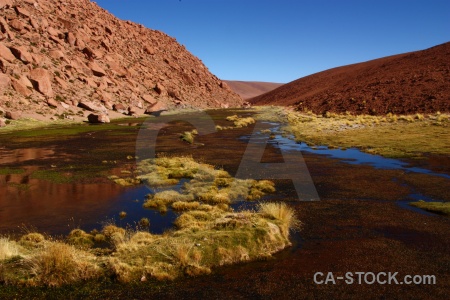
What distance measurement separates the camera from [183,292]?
8172 mm

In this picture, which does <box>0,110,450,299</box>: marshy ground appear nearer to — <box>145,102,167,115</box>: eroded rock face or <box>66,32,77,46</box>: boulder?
<box>145,102,167,115</box>: eroded rock face

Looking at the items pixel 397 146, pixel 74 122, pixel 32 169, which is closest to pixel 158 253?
pixel 32 169

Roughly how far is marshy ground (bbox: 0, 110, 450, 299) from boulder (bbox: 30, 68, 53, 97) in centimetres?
2847

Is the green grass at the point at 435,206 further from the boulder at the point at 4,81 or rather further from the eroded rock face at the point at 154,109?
the eroded rock face at the point at 154,109

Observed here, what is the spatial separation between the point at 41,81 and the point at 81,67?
1827cm

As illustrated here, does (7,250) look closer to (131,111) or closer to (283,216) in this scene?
(283,216)

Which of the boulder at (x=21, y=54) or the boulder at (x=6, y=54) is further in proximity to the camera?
the boulder at (x=21, y=54)

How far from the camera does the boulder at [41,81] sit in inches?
2169

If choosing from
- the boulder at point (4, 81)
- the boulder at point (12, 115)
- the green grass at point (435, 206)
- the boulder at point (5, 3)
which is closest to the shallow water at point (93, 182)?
the green grass at point (435, 206)

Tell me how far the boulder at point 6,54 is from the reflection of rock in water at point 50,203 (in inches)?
1752

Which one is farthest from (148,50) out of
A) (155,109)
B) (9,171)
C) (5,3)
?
(9,171)

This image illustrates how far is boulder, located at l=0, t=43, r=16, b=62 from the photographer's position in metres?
54.8

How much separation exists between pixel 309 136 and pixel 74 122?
1371 inches

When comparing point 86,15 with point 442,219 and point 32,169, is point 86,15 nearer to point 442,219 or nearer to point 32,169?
point 32,169
